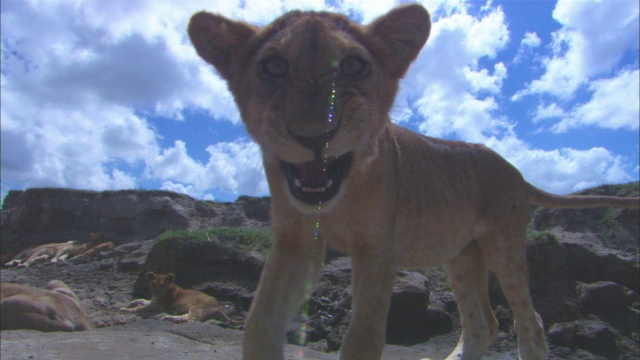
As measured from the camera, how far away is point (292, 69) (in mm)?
2709

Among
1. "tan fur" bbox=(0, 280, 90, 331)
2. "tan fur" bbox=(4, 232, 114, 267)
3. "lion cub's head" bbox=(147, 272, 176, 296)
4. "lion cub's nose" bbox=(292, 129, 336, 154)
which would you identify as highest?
"tan fur" bbox=(4, 232, 114, 267)

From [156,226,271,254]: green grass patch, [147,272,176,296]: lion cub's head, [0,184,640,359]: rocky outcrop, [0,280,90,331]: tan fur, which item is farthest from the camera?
[156,226,271,254]: green grass patch

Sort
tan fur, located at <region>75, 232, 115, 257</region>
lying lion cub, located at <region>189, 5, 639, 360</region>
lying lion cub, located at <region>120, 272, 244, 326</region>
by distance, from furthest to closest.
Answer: tan fur, located at <region>75, 232, 115, 257</region> → lying lion cub, located at <region>120, 272, 244, 326</region> → lying lion cub, located at <region>189, 5, 639, 360</region>

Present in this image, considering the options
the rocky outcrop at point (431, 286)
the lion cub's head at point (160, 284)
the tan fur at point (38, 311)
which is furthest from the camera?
the lion cub's head at point (160, 284)

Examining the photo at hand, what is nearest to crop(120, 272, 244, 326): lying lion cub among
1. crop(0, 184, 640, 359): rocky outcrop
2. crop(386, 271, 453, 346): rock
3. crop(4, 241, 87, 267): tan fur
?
crop(0, 184, 640, 359): rocky outcrop

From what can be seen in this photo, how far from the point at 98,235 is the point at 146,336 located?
11.9m

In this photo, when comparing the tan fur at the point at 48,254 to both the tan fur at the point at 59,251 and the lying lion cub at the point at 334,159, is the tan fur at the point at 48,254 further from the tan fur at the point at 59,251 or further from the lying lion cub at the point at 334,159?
the lying lion cub at the point at 334,159

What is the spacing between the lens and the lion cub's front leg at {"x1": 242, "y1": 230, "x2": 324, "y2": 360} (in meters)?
Result: 2.95

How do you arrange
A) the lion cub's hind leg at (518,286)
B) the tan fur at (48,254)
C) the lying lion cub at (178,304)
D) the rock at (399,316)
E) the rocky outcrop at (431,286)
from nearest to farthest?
the lion cub's hind leg at (518,286) < the rocky outcrop at (431,286) < the rock at (399,316) < the lying lion cub at (178,304) < the tan fur at (48,254)

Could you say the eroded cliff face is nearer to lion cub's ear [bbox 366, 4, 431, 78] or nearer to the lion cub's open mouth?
lion cub's ear [bbox 366, 4, 431, 78]

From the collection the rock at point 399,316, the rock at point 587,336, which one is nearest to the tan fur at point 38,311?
the rock at point 399,316

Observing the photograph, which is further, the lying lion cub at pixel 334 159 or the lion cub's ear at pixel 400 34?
the lion cub's ear at pixel 400 34

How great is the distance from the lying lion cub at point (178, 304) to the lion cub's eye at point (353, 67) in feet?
18.3

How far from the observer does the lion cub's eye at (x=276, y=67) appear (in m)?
2.77
